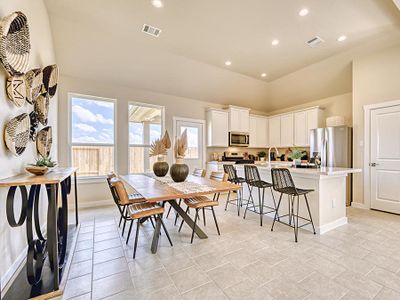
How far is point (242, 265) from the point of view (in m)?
1.96

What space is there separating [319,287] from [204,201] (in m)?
1.54

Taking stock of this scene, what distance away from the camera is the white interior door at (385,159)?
3.53m

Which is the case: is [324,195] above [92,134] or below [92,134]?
below

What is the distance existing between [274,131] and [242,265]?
17.0 feet

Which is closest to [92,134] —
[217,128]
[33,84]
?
[33,84]

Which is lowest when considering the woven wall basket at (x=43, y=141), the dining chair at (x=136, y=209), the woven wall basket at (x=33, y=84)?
the dining chair at (x=136, y=209)

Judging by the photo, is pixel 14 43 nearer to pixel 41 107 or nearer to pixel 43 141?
pixel 41 107

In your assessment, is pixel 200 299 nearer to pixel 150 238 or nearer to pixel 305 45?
pixel 150 238

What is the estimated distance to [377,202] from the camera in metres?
3.76

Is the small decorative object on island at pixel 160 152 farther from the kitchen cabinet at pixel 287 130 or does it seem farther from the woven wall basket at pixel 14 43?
the kitchen cabinet at pixel 287 130

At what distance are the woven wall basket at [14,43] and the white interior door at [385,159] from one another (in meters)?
5.66

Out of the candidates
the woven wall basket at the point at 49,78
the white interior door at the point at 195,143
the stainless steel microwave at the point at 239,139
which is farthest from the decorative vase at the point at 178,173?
the stainless steel microwave at the point at 239,139

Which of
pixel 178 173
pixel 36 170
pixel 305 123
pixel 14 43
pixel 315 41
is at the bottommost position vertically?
pixel 178 173

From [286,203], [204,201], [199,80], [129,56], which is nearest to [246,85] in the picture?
[199,80]
